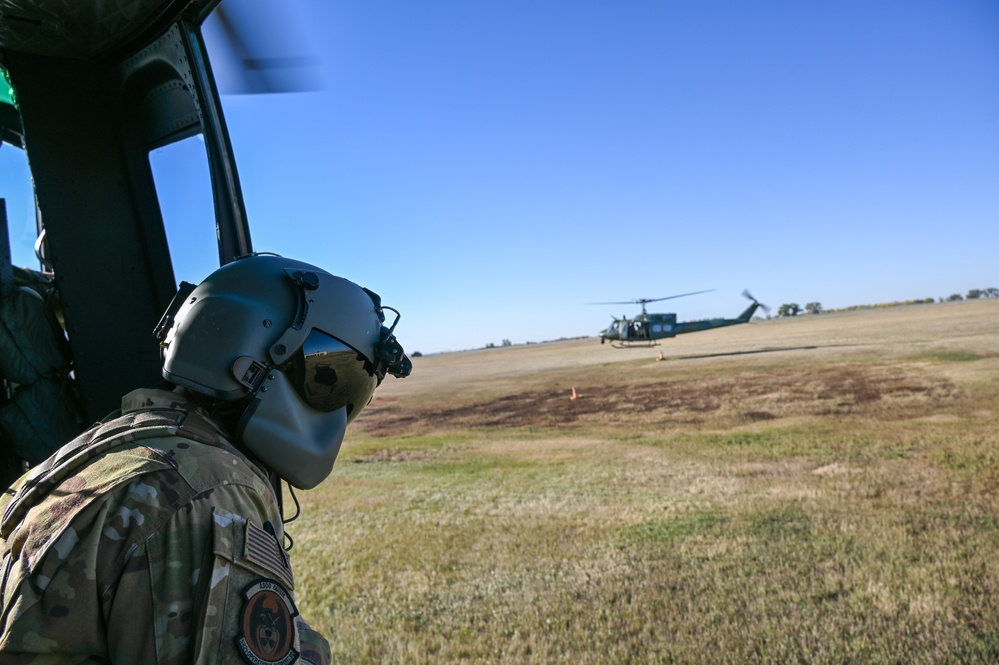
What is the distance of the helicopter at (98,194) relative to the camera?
2.87 meters

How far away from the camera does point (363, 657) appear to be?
455 centimetres

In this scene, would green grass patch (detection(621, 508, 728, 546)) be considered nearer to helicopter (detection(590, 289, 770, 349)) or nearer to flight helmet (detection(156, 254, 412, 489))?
flight helmet (detection(156, 254, 412, 489))

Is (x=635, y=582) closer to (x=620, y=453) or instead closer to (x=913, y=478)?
(x=913, y=478)

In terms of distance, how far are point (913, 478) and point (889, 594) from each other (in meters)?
3.85

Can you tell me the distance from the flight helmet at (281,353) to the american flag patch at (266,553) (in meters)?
0.34

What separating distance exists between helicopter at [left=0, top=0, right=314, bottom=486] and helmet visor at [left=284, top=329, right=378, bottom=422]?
1227 mm

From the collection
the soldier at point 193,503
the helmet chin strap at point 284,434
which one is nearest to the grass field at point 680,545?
the helmet chin strap at point 284,434

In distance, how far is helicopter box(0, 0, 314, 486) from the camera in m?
2.87

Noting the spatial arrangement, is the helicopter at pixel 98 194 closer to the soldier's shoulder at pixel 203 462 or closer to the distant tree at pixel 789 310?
the soldier's shoulder at pixel 203 462

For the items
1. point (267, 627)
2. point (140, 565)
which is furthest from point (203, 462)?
point (267, 627)

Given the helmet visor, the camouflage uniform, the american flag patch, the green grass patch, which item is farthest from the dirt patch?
the camouflage uniform

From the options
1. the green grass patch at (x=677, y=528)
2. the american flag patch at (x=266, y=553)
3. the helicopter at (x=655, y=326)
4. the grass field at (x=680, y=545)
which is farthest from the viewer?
the helicopter at (x=655, y=326)

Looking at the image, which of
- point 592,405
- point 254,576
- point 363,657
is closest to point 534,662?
point 363,657

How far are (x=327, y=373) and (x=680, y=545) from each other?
17.6 ft
